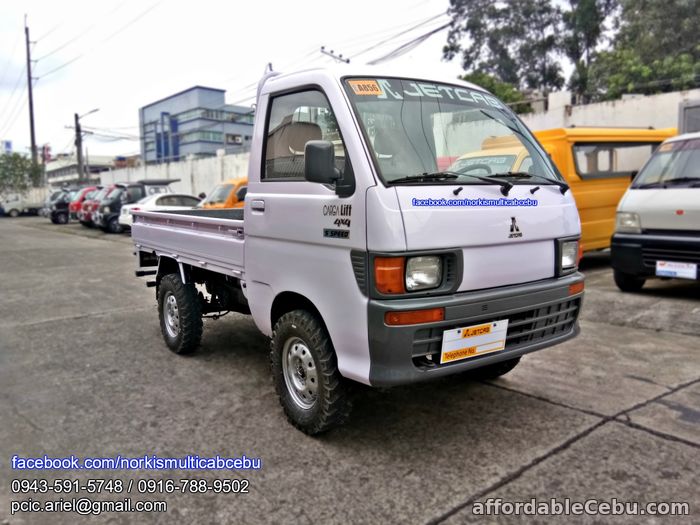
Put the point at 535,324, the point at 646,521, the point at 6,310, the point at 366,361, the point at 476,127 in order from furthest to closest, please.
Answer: the point at 6,310, the point at 476,127, the point at 535,324, the point at 366,361, the point at 646,521

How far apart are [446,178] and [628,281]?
5.02m

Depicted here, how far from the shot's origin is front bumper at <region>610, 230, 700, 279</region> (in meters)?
6.14

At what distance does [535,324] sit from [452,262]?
741mm

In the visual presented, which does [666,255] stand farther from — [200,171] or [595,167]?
[200,171]

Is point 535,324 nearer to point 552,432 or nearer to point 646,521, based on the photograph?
point 552,432

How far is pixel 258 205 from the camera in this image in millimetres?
3664

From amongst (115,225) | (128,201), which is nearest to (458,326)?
(128,201)

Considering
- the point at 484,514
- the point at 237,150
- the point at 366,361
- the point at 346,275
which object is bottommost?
the point at 484,514

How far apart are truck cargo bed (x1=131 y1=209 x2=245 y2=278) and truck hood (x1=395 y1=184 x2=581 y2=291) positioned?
1.54 m

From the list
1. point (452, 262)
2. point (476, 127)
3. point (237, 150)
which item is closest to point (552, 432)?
point (452, 262)

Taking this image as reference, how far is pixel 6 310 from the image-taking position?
23.7 ft

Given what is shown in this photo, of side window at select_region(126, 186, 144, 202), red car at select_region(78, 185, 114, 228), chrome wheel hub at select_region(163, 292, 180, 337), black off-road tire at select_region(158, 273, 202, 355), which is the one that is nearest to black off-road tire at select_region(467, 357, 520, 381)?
black off-road tire at select_region(158, 273, 202, 355)

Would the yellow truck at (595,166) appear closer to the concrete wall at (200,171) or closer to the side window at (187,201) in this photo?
the side window at (187,201)

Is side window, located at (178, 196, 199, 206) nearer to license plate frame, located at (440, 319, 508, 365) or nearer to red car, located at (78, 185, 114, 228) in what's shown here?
red car, located at (78, 185, 114, 228)
